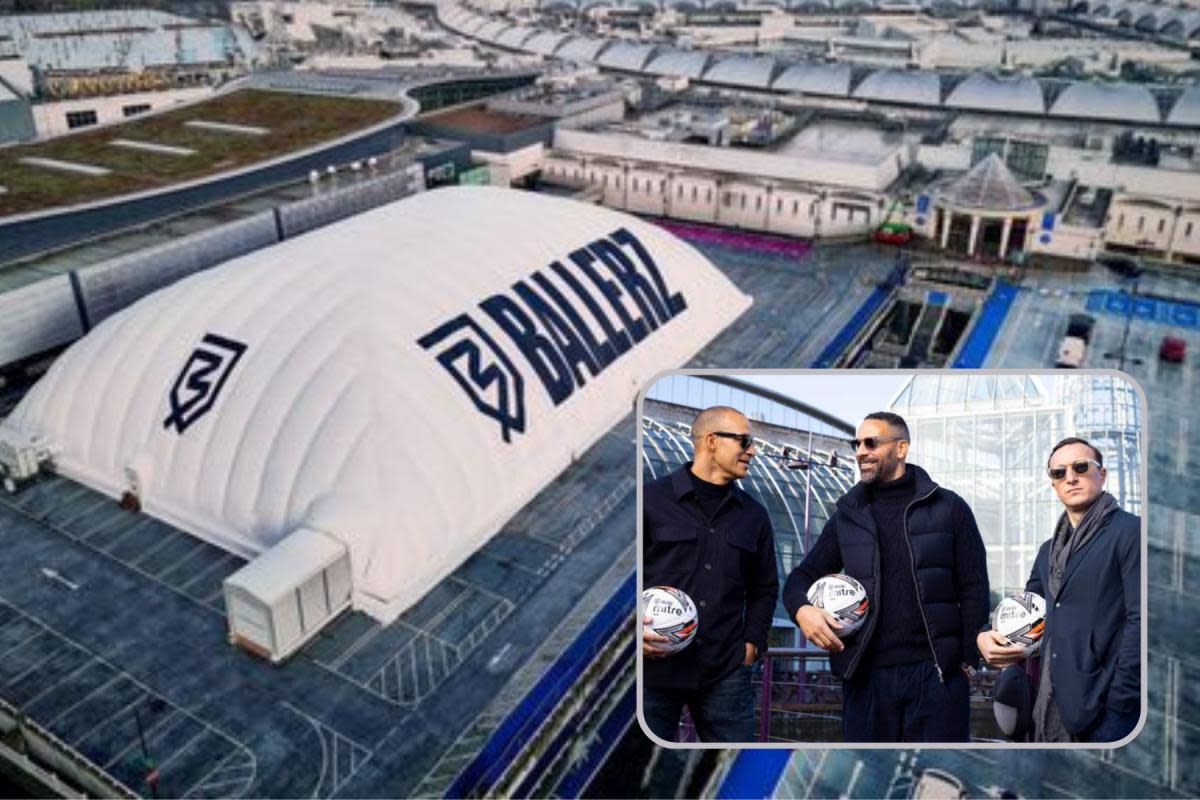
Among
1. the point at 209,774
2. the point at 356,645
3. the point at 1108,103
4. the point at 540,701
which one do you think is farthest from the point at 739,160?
the point at 209,774

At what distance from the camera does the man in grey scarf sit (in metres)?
6.39

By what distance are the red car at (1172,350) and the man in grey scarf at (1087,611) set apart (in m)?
50.3

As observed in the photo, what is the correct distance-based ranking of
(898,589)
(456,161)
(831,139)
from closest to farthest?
(898,589), (456,161), (831,139)

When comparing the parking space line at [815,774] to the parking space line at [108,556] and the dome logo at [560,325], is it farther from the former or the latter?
the parking space line at [108,556]

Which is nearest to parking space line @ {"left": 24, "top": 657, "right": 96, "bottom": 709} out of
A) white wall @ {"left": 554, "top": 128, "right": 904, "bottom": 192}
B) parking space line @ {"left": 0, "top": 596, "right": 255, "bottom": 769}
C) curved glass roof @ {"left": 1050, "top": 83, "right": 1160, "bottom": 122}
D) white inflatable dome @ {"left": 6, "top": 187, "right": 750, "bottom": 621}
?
parking space line @ {"left": 0, "top": 596, "right": 255, "bottom": 769}

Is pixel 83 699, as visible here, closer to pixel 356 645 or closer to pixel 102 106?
pixel 356 645

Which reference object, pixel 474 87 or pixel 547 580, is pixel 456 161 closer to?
pixel 474 87

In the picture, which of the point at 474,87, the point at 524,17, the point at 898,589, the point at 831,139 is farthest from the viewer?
the point at 524,17

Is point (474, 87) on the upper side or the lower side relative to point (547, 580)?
upper

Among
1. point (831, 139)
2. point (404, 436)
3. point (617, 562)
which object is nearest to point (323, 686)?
point (404, 436)

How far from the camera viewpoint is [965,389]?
670 cm

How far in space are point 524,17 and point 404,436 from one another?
464ft

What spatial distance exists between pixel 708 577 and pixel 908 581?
139 cm

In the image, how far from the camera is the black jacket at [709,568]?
268 inches
